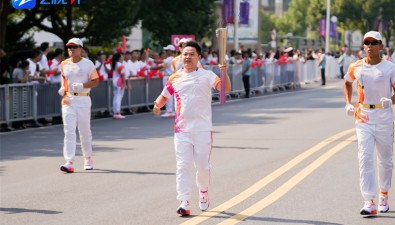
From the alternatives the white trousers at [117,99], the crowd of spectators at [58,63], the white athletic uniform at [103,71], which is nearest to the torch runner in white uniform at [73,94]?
the crowd of spectators at [58,63]

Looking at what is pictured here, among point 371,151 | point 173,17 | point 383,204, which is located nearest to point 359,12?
point 173,17

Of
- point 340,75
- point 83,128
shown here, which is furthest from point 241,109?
point 340,75

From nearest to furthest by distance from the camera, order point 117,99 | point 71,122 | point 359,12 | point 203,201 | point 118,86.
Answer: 1. point 203,201
2. point 71,122
3. point 117,99
4. point 118,86
5. point 359,12

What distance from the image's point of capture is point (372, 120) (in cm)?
989

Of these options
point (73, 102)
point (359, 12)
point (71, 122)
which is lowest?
point (71, 122)

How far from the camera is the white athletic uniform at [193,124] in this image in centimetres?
988

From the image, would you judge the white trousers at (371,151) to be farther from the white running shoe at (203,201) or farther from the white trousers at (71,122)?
the white trousers at (71,122)

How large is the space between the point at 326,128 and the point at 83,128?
8352 millimetres

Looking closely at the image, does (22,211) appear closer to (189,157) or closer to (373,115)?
(189,157)

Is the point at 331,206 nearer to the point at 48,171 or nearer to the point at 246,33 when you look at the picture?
the point at 48,171

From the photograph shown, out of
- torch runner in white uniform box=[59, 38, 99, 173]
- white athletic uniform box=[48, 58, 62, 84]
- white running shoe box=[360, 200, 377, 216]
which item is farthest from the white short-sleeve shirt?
white athletic uniform box=[48, 58, 62, 84]

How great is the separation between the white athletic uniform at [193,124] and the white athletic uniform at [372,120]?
1.49m

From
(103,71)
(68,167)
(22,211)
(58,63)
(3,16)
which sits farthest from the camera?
(3,16)

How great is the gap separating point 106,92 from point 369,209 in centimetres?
1669
